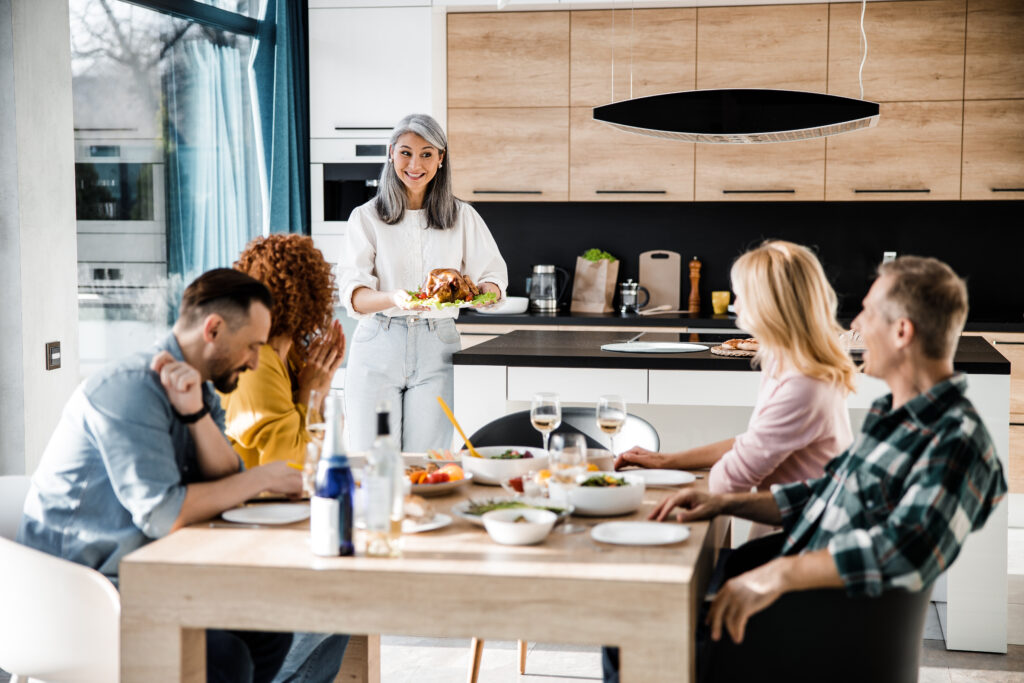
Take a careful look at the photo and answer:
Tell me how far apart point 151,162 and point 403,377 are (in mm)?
1661

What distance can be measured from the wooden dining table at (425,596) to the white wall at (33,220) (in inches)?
77.3

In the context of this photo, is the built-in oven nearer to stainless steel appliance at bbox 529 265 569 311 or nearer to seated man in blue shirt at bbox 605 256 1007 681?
stainless steel appliance at bbox 529 265 569 311

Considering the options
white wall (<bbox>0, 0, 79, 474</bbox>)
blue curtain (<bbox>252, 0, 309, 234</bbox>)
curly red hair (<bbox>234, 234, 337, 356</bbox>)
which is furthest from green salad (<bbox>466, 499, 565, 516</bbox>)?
blue curtain (<bbox>252, 0, 309, 234</bbox>)

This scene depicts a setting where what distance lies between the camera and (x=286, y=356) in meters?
2.50

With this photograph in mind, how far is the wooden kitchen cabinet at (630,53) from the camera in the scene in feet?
17.1

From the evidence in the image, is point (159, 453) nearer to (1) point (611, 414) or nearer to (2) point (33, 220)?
(1) point (611, 414)

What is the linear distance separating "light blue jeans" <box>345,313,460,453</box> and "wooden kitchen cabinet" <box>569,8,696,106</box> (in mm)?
2172

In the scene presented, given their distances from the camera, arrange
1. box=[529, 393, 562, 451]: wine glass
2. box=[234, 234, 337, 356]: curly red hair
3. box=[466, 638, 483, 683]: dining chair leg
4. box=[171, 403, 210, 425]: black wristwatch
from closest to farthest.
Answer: box=[171, 403, 210, 425]: black wristwatch
box=[529, 393, 562, 451]: wine glass
box=[234, 234, 337, 356]: curly red hair
box=[466, 638, 483, 683]: dining chair leg

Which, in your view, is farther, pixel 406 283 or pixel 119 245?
pixel 119 245

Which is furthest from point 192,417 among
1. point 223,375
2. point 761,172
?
point 761,172

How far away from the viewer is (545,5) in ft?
17.3

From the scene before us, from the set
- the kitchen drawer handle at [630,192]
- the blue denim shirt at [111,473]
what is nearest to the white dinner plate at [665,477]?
the blue denim shirt at [111,473]

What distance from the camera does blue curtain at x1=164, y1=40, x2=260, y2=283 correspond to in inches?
179

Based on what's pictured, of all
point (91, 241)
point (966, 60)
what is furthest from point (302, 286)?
point (966, 60)
